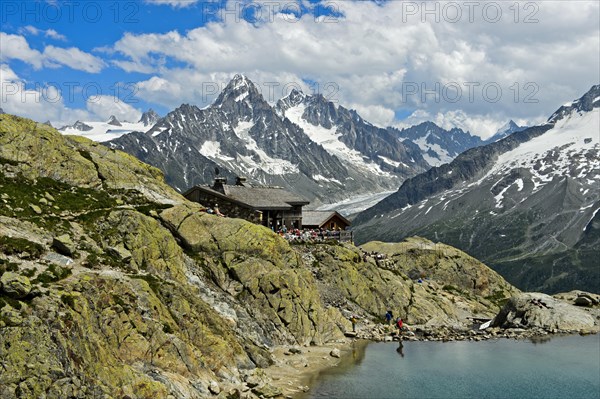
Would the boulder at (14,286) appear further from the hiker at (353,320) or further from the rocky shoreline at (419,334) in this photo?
the hiker at (353,320)

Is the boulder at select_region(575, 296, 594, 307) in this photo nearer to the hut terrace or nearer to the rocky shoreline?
the rocky shoreline

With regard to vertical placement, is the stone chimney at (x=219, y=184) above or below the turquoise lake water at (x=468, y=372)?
above

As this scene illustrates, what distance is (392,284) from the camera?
89.2 m

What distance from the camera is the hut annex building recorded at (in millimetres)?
85625

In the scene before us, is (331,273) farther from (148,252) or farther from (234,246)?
(148,252)

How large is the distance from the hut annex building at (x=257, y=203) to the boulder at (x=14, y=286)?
4858 cm

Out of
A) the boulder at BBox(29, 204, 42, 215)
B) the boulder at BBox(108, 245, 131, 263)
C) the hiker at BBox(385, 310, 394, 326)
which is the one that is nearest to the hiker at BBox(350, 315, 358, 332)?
the hiker at BBox(385, 310, 394, 326)

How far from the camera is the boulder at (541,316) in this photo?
285ft

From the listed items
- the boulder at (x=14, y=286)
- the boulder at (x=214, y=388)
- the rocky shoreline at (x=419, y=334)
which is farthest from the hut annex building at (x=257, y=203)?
the boulder at (x=14, y=286)

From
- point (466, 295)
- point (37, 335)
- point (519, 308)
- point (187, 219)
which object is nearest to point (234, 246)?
point (187, 219)

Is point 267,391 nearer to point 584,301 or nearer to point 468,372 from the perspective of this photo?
point 468,372

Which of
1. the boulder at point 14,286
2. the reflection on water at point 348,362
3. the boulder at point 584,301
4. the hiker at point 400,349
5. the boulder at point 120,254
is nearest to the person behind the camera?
the boulder at point 14,286

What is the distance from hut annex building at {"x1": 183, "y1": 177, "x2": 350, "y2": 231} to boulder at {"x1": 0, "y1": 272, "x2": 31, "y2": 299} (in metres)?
48.6

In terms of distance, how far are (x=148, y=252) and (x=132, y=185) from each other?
54.0 feet
